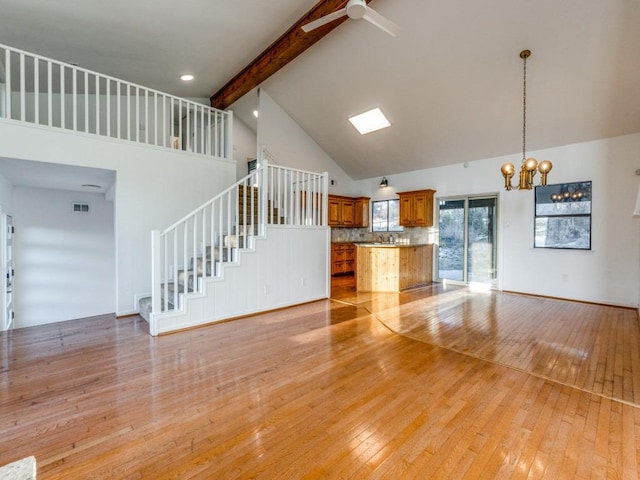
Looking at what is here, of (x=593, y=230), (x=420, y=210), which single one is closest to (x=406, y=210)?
(x=420, y=210)

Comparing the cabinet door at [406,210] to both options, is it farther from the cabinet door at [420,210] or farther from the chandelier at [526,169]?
the chandelier at [526,169]

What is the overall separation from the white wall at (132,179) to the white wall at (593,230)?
6.17 metres

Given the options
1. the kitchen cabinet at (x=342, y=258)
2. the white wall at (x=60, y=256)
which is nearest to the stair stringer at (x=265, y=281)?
the kitchen cabinet at (x=342, y=258)

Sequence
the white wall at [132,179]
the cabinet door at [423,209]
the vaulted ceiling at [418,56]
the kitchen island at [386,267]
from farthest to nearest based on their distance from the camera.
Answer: the cabinet door at [423,209] → the kitchen island at [386,267] → the white wall at [132,179] → the vaulted ceiling at [418,56]

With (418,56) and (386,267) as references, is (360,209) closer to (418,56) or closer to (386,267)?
(386,267)

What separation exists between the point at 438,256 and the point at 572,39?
4.93 m

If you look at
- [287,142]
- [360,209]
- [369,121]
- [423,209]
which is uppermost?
[369,121]

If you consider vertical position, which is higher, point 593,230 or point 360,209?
point 360,209

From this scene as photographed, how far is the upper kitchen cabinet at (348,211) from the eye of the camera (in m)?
8.54

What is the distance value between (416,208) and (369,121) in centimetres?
249

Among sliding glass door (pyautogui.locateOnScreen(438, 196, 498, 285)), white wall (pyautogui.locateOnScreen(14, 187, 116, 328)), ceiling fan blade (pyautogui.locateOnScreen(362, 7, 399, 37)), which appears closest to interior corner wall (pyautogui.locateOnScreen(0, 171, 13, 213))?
white wall (pyautogui.locateOnScreen(14, 187, 116, 328))

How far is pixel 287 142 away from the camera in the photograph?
7746mm

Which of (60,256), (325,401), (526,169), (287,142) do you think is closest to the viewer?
(325,401)

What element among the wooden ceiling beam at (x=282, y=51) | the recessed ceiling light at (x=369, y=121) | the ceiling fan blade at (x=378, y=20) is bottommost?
the ceiling fan blade at (x=378, y=20)
